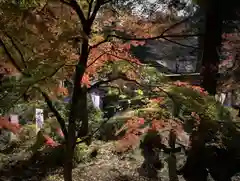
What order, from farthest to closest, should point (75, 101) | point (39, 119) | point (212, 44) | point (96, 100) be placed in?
point (96, 100) < point (39, 119) < point (212, 44) < point (75, 101)

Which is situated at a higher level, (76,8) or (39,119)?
(76,8)

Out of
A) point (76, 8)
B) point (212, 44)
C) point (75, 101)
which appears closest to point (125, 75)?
point (75, 101)

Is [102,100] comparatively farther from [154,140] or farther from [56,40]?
[56,40]

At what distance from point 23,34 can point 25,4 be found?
0.79 feet

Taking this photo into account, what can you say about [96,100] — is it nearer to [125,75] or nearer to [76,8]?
[125,75]

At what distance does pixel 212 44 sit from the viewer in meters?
4.29

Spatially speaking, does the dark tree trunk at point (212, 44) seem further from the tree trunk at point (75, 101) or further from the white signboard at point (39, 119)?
the white signboard at point (39, 119)

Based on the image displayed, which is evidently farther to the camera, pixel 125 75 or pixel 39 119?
pixel 39 119

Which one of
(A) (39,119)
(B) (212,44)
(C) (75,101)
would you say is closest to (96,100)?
(A) (39,119)

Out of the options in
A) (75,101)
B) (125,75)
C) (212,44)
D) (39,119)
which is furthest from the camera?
(39,119)

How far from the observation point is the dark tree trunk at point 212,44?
4.25m

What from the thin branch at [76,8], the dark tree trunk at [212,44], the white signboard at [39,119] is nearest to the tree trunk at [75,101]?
the thin branch at [76,8]

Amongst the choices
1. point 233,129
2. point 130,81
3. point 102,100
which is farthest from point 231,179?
point 102,100

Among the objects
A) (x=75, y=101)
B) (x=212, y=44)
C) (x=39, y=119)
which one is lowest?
(x=39, y=119)
